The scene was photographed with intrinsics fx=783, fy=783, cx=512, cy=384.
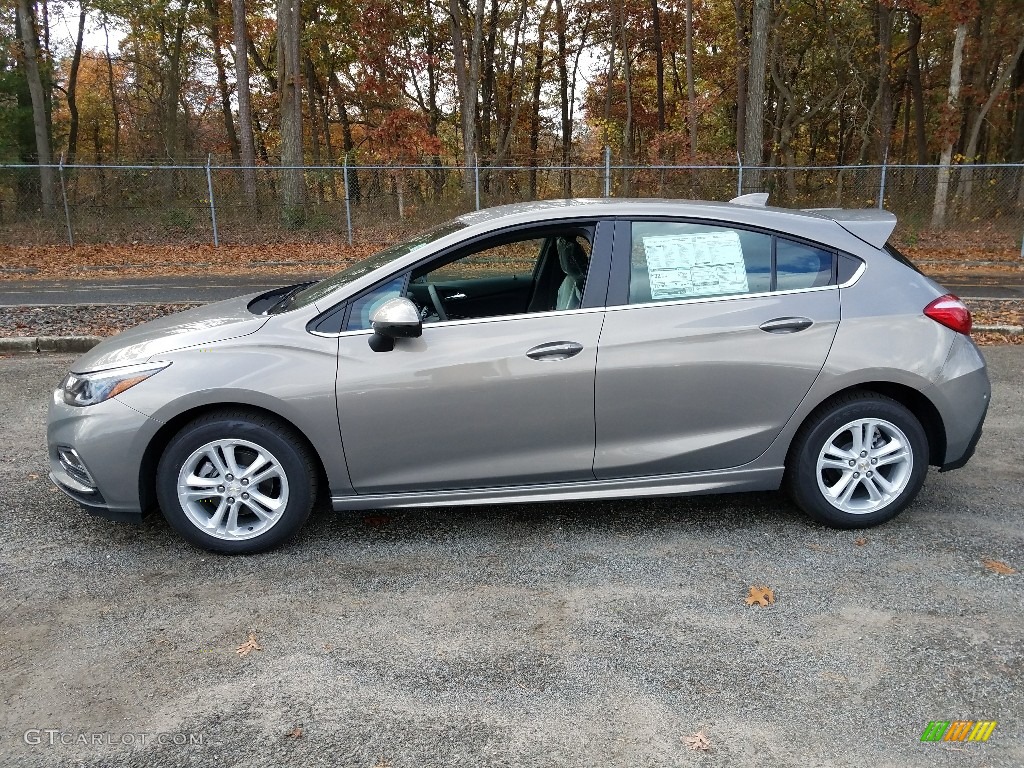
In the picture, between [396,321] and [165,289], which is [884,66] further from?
[396,321]

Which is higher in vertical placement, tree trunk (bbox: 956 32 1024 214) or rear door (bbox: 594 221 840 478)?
tree trunk (bbox: 956 32 1024 214)

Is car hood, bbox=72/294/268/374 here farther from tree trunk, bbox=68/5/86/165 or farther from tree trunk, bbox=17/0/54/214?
tree trunk, bbox=68/5/86/165

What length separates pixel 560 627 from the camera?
3.13m

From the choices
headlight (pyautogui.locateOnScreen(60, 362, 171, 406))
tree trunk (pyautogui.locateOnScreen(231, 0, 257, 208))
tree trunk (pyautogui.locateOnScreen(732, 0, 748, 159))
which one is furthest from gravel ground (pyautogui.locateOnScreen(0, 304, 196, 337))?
tree trunk (pyautogui.locateOnScreen(732, 0, 748, 159))

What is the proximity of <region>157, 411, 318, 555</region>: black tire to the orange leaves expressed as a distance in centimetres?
204

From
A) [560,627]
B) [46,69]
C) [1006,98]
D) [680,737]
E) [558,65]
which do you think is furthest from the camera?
[558,65]

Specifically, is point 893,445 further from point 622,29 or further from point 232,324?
point 622,29

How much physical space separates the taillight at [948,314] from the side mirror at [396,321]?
8.23 ft

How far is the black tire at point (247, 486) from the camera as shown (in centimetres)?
359

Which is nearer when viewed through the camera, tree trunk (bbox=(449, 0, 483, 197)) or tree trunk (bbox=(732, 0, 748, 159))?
tree trunk (bbox=(449, 0, 483, 197))

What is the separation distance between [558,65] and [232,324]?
31881 mm

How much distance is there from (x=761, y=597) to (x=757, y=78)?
1808 centimetres

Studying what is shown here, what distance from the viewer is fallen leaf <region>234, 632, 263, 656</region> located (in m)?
3.00

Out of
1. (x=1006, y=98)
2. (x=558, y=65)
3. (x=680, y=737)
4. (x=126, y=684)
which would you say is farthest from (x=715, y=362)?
(x=558, y=65)
